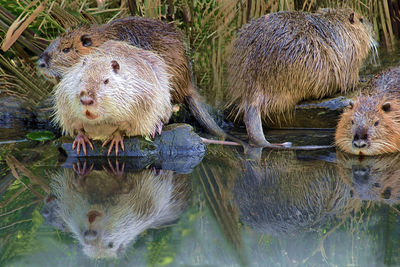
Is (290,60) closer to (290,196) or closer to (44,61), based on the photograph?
(290,196)

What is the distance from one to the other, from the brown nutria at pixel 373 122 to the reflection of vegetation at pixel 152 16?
1135 millimetres

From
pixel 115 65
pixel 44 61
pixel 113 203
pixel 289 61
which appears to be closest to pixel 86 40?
pixel 44 61

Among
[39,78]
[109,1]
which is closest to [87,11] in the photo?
[109,1]

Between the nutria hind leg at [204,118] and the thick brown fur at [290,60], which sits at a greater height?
the thick brown fur at [290,60]

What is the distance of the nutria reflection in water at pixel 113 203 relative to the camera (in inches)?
86.8

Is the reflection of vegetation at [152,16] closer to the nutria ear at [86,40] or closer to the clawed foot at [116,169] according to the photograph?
the nutria ear at [86,40]

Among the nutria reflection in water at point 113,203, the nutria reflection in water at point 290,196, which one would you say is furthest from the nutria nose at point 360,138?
the nutria reflection in water at point 113,203

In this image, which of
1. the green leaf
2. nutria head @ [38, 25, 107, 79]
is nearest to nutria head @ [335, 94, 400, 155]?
nutria head @ [38, 25, 107, 79]

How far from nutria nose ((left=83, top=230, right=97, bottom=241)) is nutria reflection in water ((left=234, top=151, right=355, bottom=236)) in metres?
0.63

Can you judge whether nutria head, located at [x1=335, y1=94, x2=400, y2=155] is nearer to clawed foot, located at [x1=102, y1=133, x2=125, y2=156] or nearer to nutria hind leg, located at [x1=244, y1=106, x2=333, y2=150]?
nutria hind leg, located at [x1=244, y1=106, x2=333, y2=150]

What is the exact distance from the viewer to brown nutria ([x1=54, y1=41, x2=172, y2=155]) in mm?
3086

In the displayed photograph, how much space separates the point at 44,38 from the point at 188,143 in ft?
6.04

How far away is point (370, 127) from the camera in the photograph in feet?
11.7

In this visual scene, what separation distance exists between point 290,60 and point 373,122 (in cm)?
75
